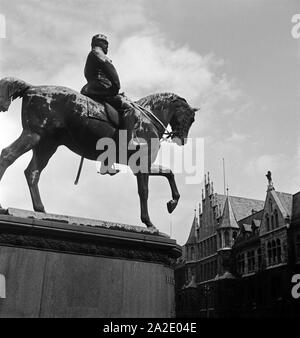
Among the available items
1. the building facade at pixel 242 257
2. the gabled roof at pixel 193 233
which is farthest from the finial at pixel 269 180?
the gabled roof at pixel 193 233

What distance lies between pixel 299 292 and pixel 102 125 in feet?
135

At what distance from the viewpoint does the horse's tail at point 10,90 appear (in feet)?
22.6

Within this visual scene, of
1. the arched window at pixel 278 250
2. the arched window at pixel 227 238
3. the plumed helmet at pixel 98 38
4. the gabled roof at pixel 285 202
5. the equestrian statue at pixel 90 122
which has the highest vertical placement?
the gabled roof at pixel 285 202

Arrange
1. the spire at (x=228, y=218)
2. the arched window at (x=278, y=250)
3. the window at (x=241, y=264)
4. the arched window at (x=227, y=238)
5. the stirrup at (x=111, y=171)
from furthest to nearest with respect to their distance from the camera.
A: the spire at (x=228, y=218) < the arched window at (x=227, y=238) < the window at (x=241, y=264) < the arched window at (x=278, y=250) < the stirrup at (x=111, y=171)

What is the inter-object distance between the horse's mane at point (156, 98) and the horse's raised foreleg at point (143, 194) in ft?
5.41

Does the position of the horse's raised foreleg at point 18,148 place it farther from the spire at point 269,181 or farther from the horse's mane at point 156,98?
the spire at point 269,181

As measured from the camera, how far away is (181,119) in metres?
8.77

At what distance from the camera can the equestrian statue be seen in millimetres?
7023

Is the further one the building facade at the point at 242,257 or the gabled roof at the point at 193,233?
the gabled roof at the point at 193,233

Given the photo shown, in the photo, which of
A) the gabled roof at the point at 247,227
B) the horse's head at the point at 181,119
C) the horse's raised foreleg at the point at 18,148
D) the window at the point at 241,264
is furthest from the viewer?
the gabled roof at the point at 247,227

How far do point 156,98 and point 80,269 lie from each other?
3983 millimetres

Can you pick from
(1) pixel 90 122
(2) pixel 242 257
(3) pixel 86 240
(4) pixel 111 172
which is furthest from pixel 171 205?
(2) pixel 242 257

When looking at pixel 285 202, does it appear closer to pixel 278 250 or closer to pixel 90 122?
pixel 278 250
